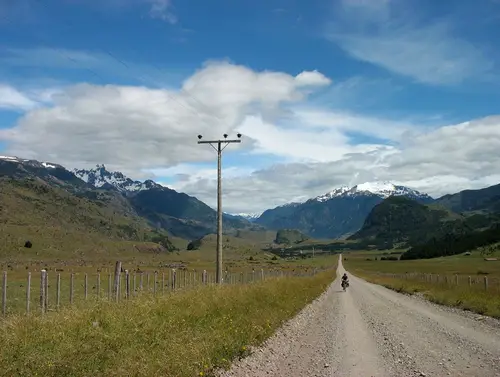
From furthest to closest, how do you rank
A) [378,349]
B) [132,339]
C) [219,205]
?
1. [219,205]
2. [378,349]
3. [132,339]

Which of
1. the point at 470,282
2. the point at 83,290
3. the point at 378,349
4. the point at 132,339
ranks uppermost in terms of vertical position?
the point at 132,339

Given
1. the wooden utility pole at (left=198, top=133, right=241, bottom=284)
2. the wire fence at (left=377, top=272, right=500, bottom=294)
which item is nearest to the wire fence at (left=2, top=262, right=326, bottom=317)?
the wooden utility pole at (left=198, top=133, right=241, bottom=284)

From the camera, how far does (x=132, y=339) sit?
1318cm

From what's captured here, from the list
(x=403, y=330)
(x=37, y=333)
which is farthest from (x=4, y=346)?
(x=403, y=330)

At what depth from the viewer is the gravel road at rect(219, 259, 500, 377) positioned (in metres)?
13.2

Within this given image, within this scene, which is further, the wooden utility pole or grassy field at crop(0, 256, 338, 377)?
the wooden utility pole

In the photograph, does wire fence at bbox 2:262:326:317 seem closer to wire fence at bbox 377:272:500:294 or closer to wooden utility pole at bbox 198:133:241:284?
wooden utility pole at bbox 198:133:241:284

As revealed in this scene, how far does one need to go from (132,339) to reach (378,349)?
8211 mm

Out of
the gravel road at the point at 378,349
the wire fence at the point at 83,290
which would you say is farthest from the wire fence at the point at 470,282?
the wire fence at the point at 83,290

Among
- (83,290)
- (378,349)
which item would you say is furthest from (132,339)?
(83,290)

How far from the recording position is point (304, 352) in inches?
637

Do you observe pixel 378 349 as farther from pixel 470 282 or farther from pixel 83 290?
pixel 470 282

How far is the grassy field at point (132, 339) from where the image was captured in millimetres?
10602

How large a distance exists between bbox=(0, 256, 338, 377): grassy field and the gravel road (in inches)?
35.4
